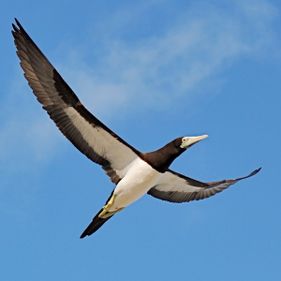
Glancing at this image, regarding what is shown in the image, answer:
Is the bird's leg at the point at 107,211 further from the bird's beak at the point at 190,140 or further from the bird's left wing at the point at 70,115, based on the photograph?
the bird's beak at the point at 190,140

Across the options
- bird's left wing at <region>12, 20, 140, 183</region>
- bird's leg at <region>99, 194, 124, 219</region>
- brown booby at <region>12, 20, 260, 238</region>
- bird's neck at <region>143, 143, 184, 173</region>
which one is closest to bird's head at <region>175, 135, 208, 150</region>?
brown booby at <region>12, 20, 260, 238</region>

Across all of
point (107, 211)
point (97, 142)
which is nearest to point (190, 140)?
point (97, 142)

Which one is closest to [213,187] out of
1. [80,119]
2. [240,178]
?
[240,178]

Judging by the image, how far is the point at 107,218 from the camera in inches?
869

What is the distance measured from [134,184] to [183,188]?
282 centimetres

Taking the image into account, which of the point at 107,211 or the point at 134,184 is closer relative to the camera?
the point at 134,184

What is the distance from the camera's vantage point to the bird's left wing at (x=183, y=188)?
23.6m

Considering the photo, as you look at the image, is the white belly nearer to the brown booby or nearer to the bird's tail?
the brown booby

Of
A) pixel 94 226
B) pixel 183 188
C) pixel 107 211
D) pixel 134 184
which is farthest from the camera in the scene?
pixel 183 188

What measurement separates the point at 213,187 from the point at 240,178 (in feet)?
2.38

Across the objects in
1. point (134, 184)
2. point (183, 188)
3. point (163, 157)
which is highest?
point (183, 188)

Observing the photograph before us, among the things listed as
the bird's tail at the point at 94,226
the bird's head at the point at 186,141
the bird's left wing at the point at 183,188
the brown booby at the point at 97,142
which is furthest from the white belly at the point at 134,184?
the bird's left wing at the point at 183,188

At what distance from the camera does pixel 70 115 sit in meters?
21.4

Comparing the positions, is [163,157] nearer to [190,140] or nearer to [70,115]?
[190,140]
